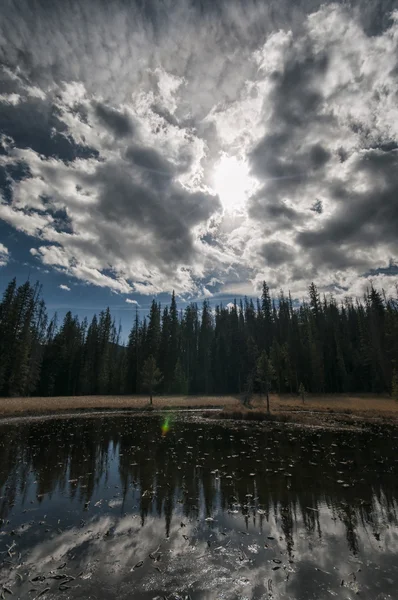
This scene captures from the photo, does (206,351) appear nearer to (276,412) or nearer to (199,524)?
(276,412)

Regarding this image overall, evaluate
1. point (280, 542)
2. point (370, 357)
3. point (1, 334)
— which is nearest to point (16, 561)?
point (280, 542)

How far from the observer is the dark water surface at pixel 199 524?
5027 millimetres

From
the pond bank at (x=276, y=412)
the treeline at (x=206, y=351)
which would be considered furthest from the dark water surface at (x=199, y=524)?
the treeline at (x=206, y=351)

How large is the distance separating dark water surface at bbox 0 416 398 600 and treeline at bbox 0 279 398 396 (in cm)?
3193

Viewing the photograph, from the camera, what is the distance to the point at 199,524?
734 cm

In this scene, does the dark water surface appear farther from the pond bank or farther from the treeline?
the treeline

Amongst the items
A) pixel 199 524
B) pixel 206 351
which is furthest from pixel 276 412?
pixel 206 351

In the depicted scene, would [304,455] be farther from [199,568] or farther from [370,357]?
[370,357]

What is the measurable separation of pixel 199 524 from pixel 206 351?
66.6 metres

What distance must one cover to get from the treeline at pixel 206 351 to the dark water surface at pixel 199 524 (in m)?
31.9

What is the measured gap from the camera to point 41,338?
72562 millimetres

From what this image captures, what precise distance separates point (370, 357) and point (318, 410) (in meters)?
27.4

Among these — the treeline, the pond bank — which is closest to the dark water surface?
the pond bank

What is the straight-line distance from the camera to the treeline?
5103 cm
